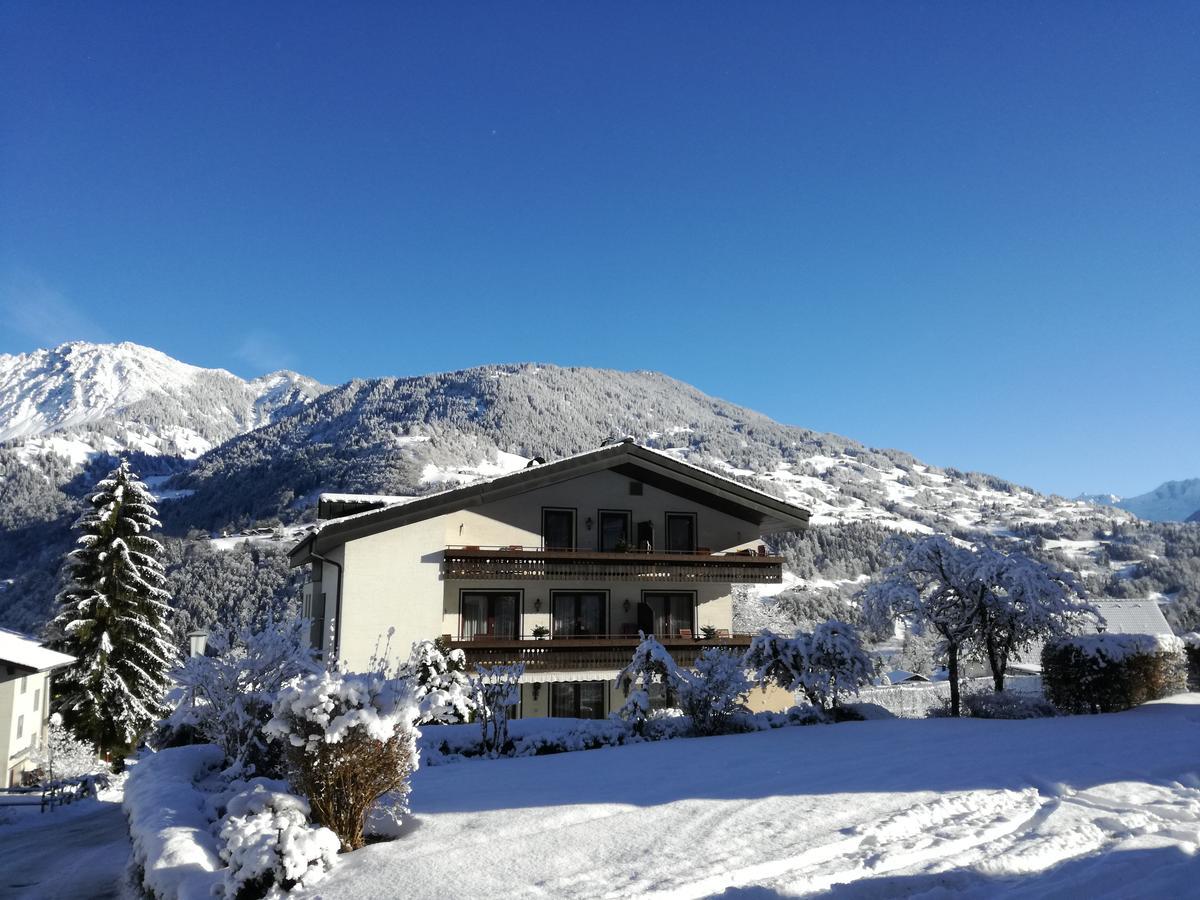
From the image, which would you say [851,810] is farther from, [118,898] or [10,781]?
[10,781]

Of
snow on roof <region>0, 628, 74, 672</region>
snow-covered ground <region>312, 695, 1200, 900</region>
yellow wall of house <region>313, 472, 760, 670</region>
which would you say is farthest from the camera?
snow on roof <region>0, 628, 74, 672</region>

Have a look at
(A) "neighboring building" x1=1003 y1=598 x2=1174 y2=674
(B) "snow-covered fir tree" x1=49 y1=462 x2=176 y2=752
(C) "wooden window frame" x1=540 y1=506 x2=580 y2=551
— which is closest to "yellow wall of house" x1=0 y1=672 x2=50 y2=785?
(B) "snow-covered fir tree" x1=49 y1=462 x2=176 y2=752

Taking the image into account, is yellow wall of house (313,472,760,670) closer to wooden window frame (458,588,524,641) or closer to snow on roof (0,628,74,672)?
wooden window frame (458,588,524,641)

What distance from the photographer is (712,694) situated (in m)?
16.5

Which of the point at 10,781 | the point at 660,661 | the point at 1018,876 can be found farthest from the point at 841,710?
the point at 10,781

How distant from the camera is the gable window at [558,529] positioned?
82.6 feet

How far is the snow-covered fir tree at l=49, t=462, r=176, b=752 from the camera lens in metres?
32.9

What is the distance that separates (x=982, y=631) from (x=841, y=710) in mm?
4376

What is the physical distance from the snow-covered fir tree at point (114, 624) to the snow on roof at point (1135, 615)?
63011 millimetres

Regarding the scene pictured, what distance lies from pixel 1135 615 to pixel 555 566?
59.3 m

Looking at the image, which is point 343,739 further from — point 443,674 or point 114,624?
point 114,624

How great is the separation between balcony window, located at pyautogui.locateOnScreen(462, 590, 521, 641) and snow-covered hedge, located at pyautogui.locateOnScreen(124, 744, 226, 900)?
1082 cm

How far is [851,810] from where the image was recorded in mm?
9234

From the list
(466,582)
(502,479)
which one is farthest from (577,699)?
(502,479)
